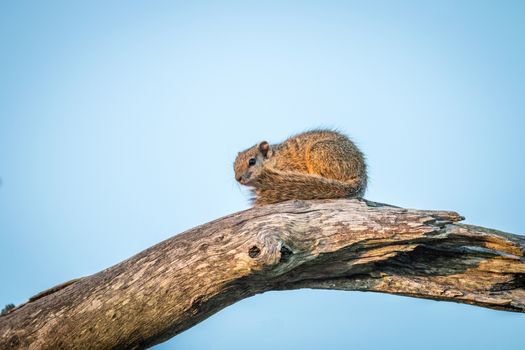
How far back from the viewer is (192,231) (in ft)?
17.5

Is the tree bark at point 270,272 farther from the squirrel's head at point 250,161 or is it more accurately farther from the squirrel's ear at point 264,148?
the squirrel's ear at point 264,148

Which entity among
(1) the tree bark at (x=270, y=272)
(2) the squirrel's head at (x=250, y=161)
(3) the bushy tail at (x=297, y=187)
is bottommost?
(1) the tree bark at (x=270, y=272)

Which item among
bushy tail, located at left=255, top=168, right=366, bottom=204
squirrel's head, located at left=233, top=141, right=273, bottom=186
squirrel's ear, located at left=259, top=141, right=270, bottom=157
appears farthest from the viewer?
squirrel's ear, located at left=259, top=141, right=270, bottom=157

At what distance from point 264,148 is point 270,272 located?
3202 mm

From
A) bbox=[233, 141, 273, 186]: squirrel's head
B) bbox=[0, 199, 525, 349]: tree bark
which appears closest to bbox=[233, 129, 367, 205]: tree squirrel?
bbox=[233, 141, 273, 186]: squirrel's head

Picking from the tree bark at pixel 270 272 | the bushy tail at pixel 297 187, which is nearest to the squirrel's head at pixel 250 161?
the bushy tail at pixel 297 187

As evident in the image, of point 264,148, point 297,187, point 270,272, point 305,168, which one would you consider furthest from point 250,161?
point 270,272

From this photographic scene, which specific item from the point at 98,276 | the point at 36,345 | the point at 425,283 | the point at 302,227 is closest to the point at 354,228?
the point at 302,227

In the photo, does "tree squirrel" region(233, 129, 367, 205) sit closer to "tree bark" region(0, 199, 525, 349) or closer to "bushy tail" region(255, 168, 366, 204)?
"bushy tail" region(255, 168, 366, 204)

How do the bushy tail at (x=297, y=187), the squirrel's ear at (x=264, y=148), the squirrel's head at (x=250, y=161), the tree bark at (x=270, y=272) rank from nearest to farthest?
the tree bark at (x=270, y=272) < the bushy tail at (x=297, y=187) < the squirrel's head at (x=250, y=161) < the squirrel's ear at (x=264, y=148)

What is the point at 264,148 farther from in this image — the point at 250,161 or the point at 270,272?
the point at 270,272

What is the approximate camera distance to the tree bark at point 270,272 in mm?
4914

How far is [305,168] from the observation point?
694cm

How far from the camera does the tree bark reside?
4.91 meters
